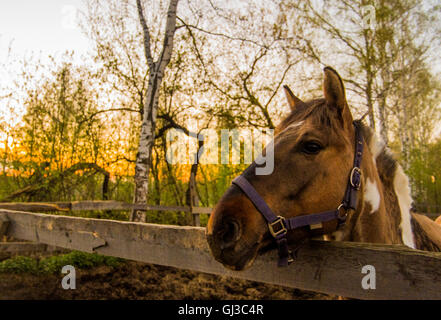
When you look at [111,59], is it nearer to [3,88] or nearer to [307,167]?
[3,88]

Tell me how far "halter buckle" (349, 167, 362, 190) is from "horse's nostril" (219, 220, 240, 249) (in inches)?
28.8

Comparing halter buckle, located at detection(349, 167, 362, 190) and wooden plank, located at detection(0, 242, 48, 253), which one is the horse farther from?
wooden plank, located at detection(0, 242, 48, 253)

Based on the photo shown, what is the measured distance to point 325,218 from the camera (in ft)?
4.88

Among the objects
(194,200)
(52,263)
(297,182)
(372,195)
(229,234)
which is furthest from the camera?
(194,200)

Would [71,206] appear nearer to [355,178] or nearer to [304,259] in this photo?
[304,259]

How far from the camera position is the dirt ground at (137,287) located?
4.89 m

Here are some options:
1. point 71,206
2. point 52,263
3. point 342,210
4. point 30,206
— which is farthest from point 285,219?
point 52,263

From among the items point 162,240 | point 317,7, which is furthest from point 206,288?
point 317,7

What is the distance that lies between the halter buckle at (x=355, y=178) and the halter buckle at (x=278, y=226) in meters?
0.50

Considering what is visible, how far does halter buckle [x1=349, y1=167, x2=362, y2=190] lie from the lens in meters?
1.62

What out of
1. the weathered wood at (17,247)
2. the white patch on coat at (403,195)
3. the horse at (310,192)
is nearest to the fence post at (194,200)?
the weathered wood at (17,247)

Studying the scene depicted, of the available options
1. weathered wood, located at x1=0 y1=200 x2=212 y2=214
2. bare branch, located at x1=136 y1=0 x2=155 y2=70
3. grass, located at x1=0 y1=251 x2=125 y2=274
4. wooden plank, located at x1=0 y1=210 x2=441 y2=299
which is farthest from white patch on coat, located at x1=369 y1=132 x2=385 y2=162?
bare branch, located at x1=136 y1=0 x2=155 y2=70

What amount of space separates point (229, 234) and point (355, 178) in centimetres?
81

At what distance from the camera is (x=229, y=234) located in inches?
52.2
